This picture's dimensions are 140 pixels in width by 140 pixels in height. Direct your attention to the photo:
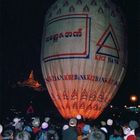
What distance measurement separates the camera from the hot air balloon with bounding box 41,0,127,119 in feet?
55.4

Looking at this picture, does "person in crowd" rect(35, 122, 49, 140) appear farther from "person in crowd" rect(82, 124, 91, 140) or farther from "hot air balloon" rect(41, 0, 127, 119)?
"hot air balloon" rect(41, 0, 127, 119)

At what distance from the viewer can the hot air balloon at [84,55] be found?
1688cm

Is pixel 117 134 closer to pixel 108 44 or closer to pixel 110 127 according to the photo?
pixel 110 127

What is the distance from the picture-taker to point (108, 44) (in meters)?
17.3

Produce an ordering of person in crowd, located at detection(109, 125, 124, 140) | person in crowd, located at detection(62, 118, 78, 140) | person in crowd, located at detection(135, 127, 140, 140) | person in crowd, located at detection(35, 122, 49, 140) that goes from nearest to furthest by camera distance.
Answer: person in crowd, located at detection(135, 127, 140, 140), person in crowd, located at detection(109, 125, 124, 140), person in crowd, located at detection(35, 122, 49, 140), person in crowd, located at detection(62, 118, 78, 140)

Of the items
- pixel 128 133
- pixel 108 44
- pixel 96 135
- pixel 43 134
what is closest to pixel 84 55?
pixel 108 44

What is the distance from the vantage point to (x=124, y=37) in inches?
723

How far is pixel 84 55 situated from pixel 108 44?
42.4 inches

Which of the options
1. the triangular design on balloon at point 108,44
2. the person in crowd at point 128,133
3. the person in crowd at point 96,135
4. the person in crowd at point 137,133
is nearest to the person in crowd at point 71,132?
the person in crowd at point 96,135

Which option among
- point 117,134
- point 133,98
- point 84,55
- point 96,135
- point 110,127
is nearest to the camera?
point 96,135

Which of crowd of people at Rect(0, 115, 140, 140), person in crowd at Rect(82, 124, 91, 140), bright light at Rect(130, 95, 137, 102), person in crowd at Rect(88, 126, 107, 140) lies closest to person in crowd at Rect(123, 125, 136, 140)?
crowd of people at Rect(0, 115, 140, 140)

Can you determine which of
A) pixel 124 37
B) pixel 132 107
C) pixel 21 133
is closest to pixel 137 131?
pixel 21 133

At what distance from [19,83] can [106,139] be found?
13.1 m

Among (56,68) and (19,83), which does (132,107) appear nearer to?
(19,83)
